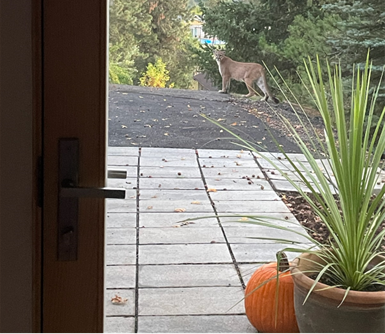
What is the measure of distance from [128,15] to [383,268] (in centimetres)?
227

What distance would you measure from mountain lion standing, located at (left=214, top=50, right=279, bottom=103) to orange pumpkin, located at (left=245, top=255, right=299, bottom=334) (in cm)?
329

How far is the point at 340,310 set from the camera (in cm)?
109

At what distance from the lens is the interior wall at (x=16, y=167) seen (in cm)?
52

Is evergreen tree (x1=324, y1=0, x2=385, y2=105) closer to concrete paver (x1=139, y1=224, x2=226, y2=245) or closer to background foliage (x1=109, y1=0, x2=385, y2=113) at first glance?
background foliage (x1=109, y1=0, x2=385, y2=113)

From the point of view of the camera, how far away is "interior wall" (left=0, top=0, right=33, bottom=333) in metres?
0.52

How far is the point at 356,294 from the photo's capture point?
3.52ft

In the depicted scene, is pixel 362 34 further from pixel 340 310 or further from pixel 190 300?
pixel 340 310

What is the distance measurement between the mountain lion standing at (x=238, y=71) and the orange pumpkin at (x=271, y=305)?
329cm

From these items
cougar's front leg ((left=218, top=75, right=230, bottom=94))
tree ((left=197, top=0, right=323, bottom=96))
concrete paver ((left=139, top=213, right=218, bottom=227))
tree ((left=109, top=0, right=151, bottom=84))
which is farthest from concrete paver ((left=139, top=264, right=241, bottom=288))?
cougar's front leg ((left=218, top=75, right=230, bottom=94))

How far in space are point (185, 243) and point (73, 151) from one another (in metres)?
1.40

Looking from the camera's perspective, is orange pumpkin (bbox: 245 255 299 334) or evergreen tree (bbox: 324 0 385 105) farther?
evergreen tree (bbox: 324 0 385 105)

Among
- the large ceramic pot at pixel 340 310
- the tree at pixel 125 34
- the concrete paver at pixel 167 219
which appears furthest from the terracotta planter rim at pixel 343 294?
the tree at pixel 125 34

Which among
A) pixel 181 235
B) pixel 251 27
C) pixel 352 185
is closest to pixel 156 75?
pixel 251 27

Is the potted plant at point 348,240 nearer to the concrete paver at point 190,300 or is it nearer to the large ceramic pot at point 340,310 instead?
the large ceramic pot at point 340,310
